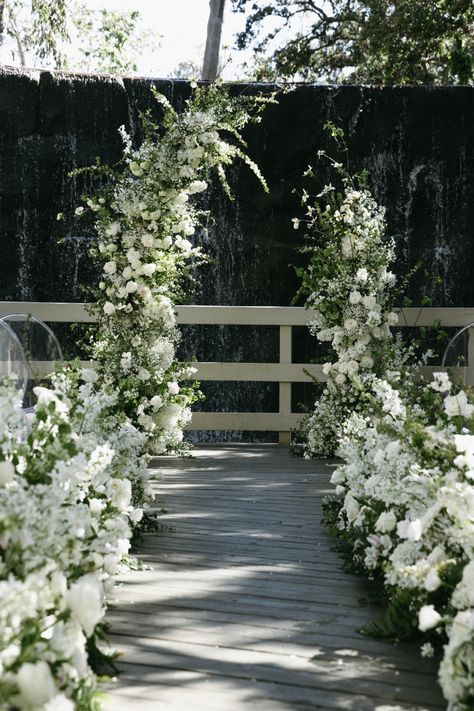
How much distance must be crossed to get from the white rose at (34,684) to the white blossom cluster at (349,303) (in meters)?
4.75

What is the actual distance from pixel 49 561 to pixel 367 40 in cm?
1523

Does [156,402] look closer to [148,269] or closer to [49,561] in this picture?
[148,269]

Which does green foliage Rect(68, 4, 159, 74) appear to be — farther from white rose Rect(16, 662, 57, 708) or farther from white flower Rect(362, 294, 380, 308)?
white rose Rect(16, 662, 57, 708)

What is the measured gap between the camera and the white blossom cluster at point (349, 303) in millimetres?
6387

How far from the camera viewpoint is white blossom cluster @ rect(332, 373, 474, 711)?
83.9 inches

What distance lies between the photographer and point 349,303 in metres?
6.47

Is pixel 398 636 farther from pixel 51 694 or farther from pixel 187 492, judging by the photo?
pixel 187 492

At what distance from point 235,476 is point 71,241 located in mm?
5898

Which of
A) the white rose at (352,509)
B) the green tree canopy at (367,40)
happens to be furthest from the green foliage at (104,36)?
the white rose at (352,509)

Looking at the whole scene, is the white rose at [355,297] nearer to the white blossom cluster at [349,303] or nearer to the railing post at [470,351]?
the white blossom cluster at [349,303]

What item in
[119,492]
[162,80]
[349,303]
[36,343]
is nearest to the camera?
[119,492]

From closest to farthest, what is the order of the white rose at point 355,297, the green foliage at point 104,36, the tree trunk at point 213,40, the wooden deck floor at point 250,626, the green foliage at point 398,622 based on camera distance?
the wooden deck floor at point 250,626 < the green foliage at point 398,622 < the white rose at point 355,297 < the tree trunk at point 213,40 < the green foliage at point 104,36

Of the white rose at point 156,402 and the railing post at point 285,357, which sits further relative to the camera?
the railing post at point 285,357

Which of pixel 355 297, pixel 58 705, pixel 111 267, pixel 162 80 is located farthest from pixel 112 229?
pixel 162 80
